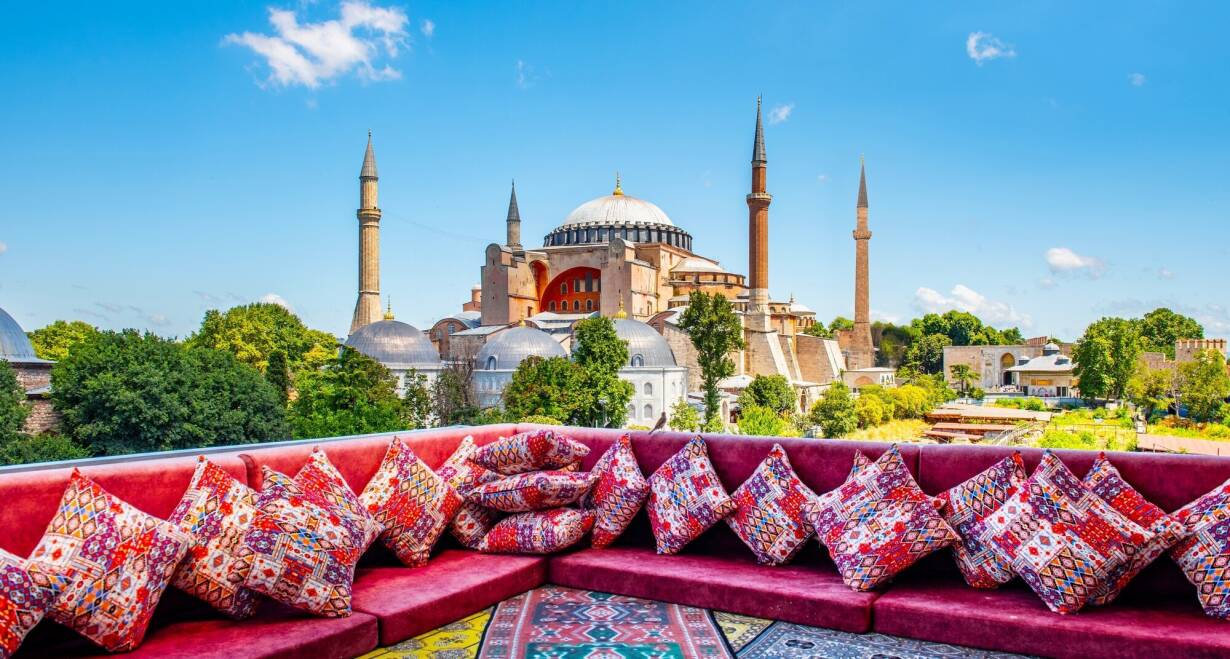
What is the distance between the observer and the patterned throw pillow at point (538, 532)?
10.9ft

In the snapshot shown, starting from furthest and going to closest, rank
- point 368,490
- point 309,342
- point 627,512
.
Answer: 1. point 309,342
2. point 627,512
3. point 368,490

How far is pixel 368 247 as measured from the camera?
26.0 m

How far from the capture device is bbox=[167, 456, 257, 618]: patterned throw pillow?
8.16ft

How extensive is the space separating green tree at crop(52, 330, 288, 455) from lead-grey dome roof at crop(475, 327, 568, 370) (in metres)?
6.30

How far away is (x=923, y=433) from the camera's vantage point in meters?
23.5

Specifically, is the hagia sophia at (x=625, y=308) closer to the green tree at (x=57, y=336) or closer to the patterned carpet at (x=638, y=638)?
the green tree at (x=57, y=336)

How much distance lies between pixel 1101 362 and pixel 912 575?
2766 centimetres

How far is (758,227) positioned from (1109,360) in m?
11.3

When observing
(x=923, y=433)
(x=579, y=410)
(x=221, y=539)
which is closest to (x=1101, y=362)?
(x=923, y=433)

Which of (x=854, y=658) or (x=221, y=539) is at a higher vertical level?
(x=221, y=539)

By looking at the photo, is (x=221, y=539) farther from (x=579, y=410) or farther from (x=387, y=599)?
(x=579, y=410)

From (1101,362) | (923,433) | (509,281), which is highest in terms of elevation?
(509,281)

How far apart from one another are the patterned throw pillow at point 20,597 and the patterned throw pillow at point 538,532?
1537mm

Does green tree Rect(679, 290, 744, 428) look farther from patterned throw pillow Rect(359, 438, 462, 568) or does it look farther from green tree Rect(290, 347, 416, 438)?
patterned throw pillow Rect(359, 438, 462, 568)
